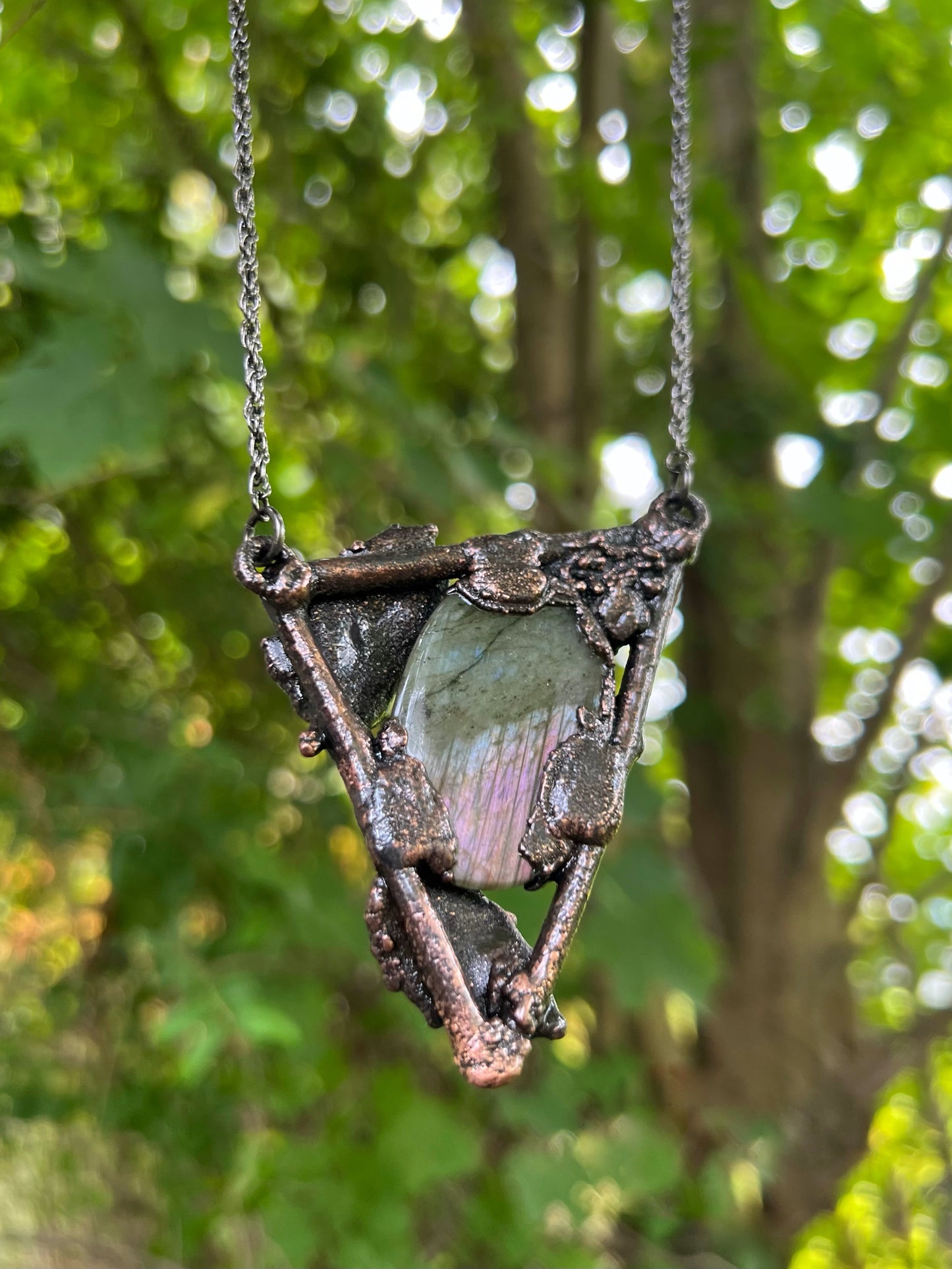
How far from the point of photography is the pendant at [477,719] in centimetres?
65

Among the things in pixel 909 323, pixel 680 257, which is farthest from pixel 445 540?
pixel 680 257

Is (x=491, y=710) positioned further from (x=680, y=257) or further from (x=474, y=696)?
(x=680, y=257)

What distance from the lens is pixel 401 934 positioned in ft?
2.16

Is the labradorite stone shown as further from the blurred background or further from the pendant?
the blurred background

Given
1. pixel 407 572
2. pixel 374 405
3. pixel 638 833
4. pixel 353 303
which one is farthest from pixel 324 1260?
pixel 353 303

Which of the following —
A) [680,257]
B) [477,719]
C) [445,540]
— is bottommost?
[445,540]

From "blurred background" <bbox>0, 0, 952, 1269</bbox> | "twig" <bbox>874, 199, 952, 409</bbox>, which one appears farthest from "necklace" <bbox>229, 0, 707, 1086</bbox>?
"twig" <bbox>874, 199, 952, 409</bbox>

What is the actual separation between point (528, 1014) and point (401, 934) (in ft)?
0.31

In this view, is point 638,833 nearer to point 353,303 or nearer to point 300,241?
point 353,303

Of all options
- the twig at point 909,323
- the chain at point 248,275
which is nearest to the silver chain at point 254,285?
the chain at point 248,275

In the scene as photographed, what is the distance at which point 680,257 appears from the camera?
0.77 metres

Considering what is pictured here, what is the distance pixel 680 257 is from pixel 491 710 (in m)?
0.36

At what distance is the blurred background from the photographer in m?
1.51

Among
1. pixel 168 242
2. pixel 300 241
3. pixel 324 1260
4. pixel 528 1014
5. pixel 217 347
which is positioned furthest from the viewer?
pixel 300 241
